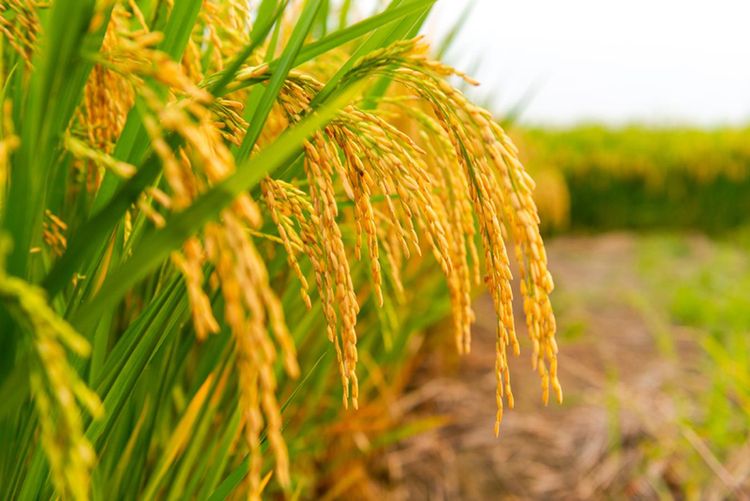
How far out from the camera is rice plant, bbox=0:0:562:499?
1.87 feet

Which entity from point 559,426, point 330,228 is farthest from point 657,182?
point 330,228

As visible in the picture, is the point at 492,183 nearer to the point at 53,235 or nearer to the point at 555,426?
the point at 53,235

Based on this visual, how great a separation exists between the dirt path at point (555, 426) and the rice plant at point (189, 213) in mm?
1846

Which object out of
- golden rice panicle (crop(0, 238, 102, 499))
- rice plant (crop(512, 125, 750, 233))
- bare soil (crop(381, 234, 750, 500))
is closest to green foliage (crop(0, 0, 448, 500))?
golden rice panicle (crop(0, 238, 102, 499))

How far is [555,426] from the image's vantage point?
10.9ft

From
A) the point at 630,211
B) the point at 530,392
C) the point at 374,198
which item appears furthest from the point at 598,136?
the point at 374,198

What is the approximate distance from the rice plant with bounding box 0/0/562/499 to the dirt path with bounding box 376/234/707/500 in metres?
1.85

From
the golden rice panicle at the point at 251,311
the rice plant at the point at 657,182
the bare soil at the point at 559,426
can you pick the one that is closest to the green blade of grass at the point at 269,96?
the golden rice panicle at the point at 251,311

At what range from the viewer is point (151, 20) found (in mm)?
1226

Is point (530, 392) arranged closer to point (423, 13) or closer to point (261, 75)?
point (423, 13)

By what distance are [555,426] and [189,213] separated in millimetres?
2980

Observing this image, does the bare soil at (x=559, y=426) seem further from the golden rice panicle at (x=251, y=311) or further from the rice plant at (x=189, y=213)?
the golden rice panicle at (x=251, y=311)

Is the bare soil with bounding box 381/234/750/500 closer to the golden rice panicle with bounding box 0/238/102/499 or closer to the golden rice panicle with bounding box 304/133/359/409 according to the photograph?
the golden rice panicle with bounding box 304/133/359/409

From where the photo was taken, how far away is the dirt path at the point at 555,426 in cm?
281
